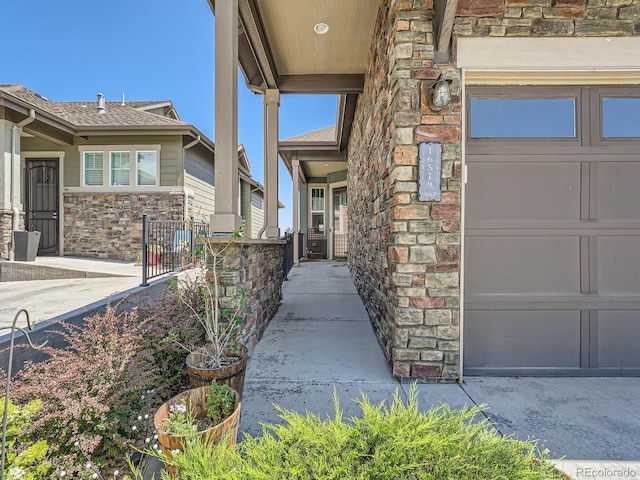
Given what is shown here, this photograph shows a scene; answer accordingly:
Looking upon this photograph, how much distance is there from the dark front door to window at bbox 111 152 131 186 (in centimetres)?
154

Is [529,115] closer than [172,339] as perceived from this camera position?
No

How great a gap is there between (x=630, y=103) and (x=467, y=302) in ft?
6.79

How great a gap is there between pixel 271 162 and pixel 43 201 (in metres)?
7.61

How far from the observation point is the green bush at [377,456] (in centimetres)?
105

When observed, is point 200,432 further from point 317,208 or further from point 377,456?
point 317,208

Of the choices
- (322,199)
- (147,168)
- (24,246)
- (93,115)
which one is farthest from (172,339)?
(93,115)

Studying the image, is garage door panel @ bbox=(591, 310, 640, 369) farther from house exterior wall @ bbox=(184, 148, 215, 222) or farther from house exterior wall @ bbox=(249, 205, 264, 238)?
house exterior wall @ bbox=(249, 205, 264, 238)

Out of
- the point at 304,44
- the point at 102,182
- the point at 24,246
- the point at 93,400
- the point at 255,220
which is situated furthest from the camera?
the point at 255,220

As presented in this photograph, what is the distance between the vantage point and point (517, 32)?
2.35m

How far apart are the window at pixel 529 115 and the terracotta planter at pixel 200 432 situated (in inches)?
103

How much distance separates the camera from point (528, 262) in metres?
2.52

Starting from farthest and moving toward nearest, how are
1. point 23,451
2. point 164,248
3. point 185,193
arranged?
point 185,193 → point 164,248 → point 23,451

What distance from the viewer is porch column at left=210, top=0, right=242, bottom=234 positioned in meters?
2.68

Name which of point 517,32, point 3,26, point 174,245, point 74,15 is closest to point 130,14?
point 74,15
